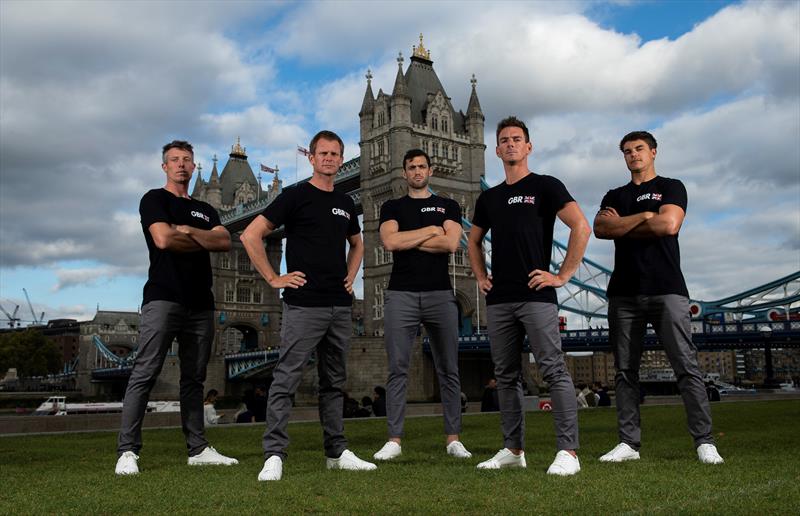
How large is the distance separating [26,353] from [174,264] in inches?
3867

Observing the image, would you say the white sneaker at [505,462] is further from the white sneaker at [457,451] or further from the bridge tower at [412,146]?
the bridge tower at [412,146]

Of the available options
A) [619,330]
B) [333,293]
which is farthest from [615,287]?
[333,293]

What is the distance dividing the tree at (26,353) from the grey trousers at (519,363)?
9754cm

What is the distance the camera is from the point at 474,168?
54562mm

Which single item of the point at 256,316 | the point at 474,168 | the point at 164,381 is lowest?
the point at 164,381

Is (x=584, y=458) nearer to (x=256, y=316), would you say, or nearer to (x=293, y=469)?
(x=293, y=469)

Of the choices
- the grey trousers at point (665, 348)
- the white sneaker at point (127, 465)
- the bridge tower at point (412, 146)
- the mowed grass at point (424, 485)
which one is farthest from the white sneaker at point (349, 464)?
the bridge tower at point (412, 146)

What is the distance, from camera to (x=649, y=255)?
5488 millimetres

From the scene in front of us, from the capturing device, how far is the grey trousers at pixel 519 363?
488 cm

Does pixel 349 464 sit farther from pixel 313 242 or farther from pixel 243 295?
pixel 243 295

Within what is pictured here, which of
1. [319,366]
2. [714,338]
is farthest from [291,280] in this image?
[714,338]

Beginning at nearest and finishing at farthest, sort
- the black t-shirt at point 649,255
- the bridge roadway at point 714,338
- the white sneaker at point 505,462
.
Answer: the white sneaker at point 505,462, the black t-shirt at point 649,255, the bridge roadway at point 714,338

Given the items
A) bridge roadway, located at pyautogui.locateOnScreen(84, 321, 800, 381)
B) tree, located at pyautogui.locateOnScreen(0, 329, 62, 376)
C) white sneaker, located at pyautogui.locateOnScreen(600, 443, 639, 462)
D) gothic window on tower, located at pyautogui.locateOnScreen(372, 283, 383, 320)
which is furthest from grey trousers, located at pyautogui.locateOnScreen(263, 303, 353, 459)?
tree, located at pyautogui.locateOnScreen(0, 329, 62, 376)

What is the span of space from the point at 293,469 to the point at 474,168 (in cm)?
5055
